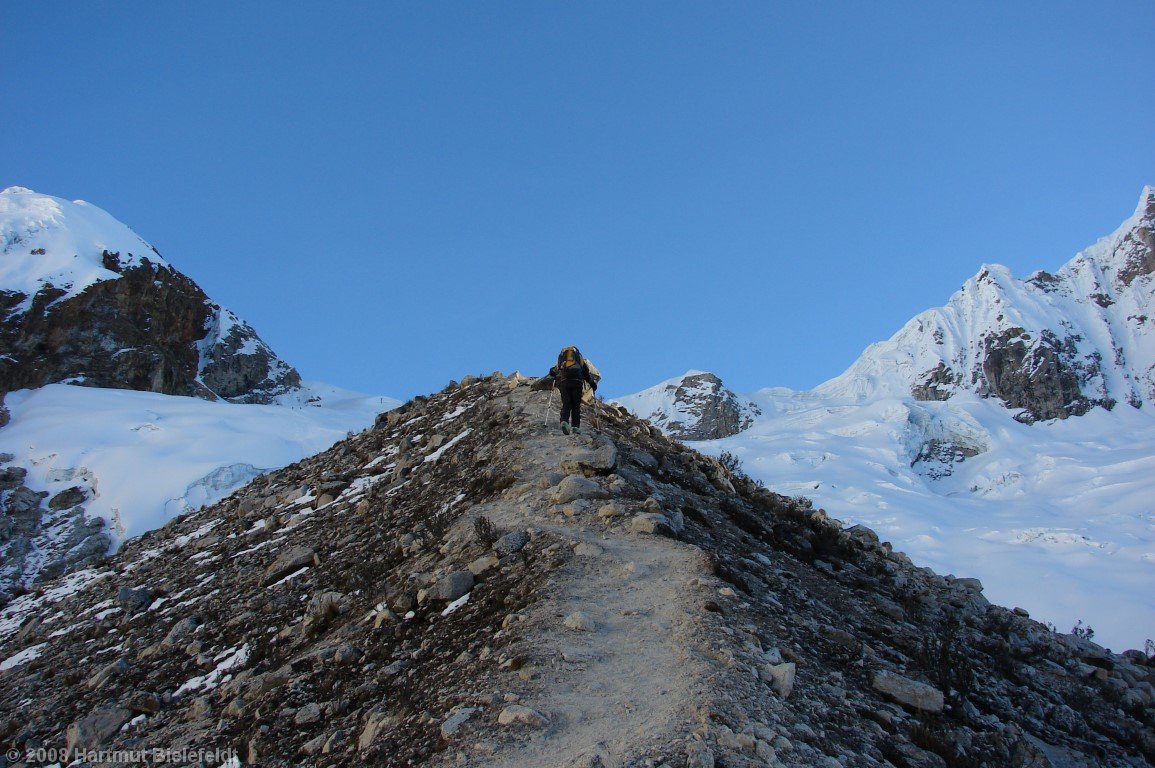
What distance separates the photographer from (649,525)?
9.57 m

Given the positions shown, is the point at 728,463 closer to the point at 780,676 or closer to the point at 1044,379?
the point at 780,676

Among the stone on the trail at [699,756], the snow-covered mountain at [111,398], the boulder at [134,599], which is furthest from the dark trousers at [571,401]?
the snow-covered mountain at [111,398]

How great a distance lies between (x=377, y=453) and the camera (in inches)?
691

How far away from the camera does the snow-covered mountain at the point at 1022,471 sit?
84062 mm

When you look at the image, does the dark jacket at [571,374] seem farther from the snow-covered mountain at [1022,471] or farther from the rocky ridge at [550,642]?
the snow-covered mountain at [1022,471]

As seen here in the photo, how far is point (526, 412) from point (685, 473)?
309 centimetres

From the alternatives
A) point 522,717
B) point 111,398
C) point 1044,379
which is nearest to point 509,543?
point 522,717

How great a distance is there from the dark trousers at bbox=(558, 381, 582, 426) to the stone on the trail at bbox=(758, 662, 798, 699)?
7.54 m

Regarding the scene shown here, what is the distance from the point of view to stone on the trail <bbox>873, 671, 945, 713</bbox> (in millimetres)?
6910

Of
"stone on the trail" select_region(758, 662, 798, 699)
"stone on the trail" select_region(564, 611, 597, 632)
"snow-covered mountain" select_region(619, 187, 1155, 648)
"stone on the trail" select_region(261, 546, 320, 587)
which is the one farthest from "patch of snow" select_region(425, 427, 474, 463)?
"snow-covered mountain" select_region(619, 187, 1155, 648)

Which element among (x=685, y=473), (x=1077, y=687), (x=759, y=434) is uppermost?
(x=759, y=434)

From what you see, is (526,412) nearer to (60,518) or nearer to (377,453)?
(377,453)

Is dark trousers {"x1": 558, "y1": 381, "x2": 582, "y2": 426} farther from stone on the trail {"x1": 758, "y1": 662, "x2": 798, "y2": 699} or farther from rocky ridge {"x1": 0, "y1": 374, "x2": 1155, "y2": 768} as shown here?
stone on the trail {"x1": 758, "y1": 662, "x2": 798, "y2": 699}

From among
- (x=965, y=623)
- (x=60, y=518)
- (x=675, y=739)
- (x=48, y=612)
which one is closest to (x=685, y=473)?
(x=965, y=623)
